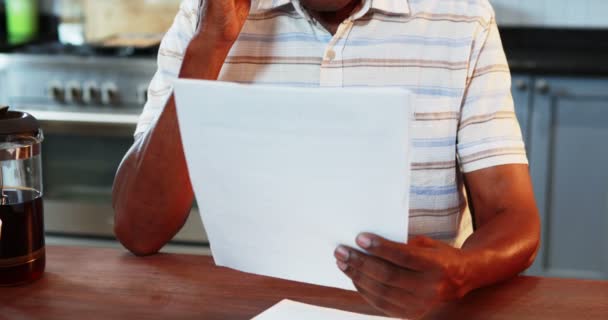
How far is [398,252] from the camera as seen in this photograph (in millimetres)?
978

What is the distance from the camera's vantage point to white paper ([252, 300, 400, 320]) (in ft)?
3.56

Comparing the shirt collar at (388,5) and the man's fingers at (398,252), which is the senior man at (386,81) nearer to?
the shirt collar at (388,5)

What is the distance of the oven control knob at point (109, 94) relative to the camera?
274 centimetres

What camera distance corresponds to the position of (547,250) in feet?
8.86

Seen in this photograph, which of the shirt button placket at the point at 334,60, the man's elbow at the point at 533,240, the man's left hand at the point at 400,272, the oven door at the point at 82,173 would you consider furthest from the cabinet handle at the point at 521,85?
the man's left hand at the point at 400,272

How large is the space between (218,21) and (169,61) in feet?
0.50

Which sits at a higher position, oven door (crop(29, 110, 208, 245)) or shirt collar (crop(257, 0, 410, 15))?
shirt collar (crop(257, 0, 410, 15))

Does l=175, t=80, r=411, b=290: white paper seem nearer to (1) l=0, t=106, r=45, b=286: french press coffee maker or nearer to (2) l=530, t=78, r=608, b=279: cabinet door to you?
(1) l=0, t=106, r=45, b=286: french press coffee maker

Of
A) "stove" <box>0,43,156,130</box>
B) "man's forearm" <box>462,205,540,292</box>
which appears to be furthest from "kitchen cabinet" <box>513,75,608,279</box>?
"man's forearm" <box>462,205,540,292</box>

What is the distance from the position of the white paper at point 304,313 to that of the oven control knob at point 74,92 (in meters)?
1.81

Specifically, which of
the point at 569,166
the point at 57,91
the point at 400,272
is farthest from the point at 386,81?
the point at 57,91

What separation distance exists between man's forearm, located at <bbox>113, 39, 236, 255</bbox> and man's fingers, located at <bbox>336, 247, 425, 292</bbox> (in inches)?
16.5

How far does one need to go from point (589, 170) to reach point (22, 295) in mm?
1892

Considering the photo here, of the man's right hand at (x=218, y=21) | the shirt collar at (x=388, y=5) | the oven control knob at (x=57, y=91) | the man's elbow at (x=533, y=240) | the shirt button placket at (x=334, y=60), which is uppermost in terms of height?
the shirt collar at (x=388, y=5)
